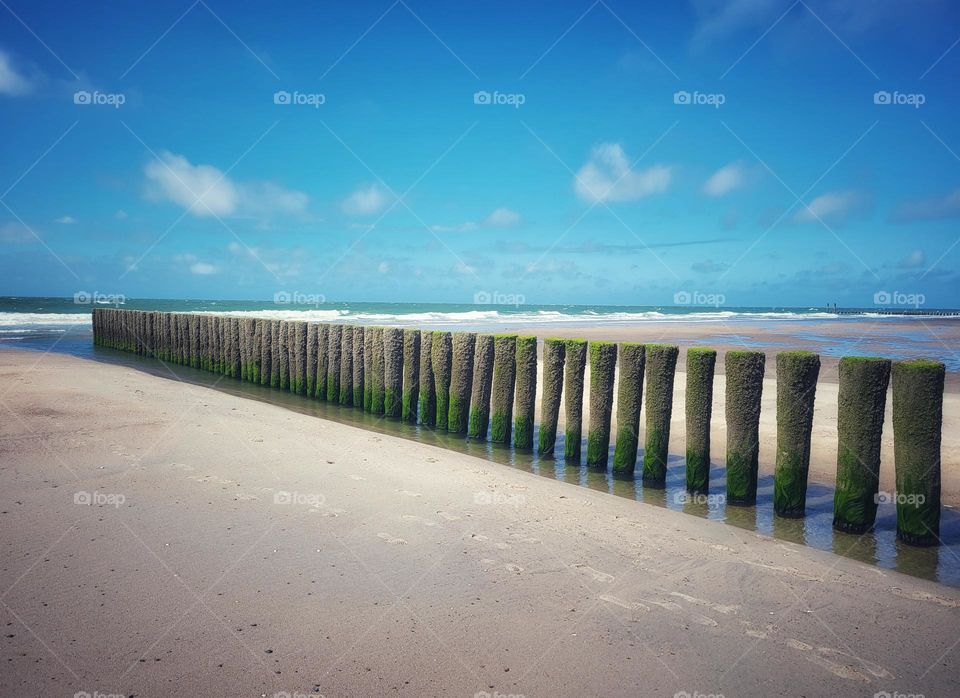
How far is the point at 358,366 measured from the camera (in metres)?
10.4

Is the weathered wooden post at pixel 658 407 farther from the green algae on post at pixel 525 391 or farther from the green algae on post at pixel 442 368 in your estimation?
the green algae on post at pixel 442 368

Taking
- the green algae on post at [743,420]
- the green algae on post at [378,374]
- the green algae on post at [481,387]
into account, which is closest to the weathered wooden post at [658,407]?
the green algae on post at [743,420]

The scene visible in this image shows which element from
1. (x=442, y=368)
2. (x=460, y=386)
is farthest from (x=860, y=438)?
(x=442, y=368)

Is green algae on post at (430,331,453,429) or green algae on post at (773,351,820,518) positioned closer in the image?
green algae on post at (773,351,820,518)

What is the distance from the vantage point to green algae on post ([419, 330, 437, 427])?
8.97 metres

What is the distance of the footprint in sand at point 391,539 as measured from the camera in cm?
413

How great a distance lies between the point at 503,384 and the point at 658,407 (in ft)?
7.23

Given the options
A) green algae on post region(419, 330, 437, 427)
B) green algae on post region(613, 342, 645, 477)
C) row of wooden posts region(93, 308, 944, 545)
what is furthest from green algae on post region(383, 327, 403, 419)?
green algae on post region(613, 342, 645, 477)

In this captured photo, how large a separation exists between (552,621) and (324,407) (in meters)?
8.19

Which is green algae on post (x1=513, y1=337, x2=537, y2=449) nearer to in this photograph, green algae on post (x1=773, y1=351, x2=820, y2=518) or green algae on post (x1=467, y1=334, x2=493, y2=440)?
green algae on post (x1=467, y1=334, x2=493, y2=440)

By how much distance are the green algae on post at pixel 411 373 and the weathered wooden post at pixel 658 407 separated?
3862mm

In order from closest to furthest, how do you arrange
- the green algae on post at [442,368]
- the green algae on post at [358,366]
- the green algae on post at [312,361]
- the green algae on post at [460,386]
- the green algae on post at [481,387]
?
1. the green algae on post at [481,387]
2. the green algae on post at [460,386]
3. the green algae on post at [442,368]
4. the green algae on post at [358,366]
5. the green algae on post at [312,361]

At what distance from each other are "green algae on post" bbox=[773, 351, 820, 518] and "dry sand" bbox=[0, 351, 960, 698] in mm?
1012

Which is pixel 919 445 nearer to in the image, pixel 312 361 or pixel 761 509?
pixel 761 509
